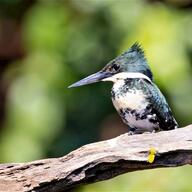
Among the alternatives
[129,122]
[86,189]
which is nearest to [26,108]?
[86,189]

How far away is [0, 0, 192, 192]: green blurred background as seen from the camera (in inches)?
163

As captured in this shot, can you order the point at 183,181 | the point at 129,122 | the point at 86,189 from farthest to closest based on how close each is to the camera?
the point at 86,189
the point at 183,181
the point at 129,122

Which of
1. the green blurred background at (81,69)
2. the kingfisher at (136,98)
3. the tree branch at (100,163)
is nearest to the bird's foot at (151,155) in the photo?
the tree branch at (100,163)

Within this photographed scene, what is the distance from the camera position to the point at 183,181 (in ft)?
13.3

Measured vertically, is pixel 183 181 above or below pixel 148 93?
below

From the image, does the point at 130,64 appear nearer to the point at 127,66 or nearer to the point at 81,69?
the point at 127,66

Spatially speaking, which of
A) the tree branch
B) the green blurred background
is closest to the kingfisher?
the tree branch

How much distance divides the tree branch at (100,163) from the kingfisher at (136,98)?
0.21 m

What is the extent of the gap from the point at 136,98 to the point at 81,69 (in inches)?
62.2

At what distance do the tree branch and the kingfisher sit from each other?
0.67 feet

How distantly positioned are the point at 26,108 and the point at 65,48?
0.40 meters

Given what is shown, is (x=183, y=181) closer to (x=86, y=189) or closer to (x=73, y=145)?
(x=86, y=189)

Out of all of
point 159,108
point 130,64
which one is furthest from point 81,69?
point 159,108

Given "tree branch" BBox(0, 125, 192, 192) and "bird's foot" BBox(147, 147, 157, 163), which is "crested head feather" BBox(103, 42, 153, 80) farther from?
"bird's foot" BBox(147, 147, 157, 163)
